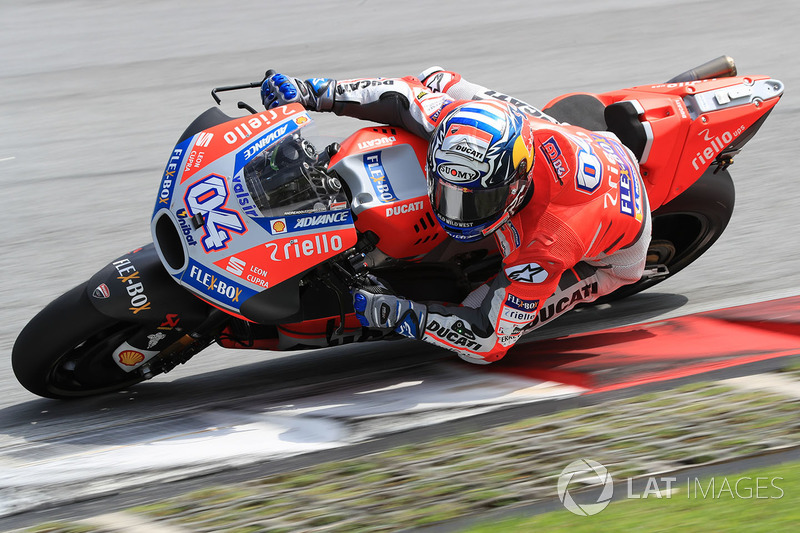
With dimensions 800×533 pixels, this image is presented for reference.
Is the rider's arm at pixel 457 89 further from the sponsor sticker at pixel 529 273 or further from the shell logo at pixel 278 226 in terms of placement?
the shell logo at pixel 278 226

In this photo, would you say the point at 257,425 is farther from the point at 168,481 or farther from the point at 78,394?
the point at 78,394

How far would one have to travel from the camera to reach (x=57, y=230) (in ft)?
19.8

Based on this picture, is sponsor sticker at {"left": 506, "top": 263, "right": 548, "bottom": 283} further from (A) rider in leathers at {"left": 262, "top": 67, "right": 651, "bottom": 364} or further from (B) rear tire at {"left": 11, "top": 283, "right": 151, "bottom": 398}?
(B) rear tire at {"left": 11, "top": 283, "right": 151, "bottom": 398}

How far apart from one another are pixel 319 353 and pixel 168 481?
5.07 ft

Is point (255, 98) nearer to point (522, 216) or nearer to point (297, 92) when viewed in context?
point (297, 92)

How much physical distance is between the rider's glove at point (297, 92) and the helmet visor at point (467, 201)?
1034 millimetres

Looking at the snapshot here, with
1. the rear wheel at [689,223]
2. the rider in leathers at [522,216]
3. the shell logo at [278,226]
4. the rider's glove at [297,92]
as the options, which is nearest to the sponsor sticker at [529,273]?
the rider in leathers at [522,216]

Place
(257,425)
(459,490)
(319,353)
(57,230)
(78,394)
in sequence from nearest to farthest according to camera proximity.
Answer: (459,490) → (257,425) → (78,394) → (319,353) → (57,230)

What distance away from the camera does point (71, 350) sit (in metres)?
3.99

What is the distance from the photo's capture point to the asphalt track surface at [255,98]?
473 cm

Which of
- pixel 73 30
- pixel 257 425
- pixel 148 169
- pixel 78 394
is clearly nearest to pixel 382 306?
pixel 257 425

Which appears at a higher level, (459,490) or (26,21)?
(26,21)

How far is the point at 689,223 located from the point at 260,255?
102 inches

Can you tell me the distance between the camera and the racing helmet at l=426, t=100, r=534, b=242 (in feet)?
12.2
